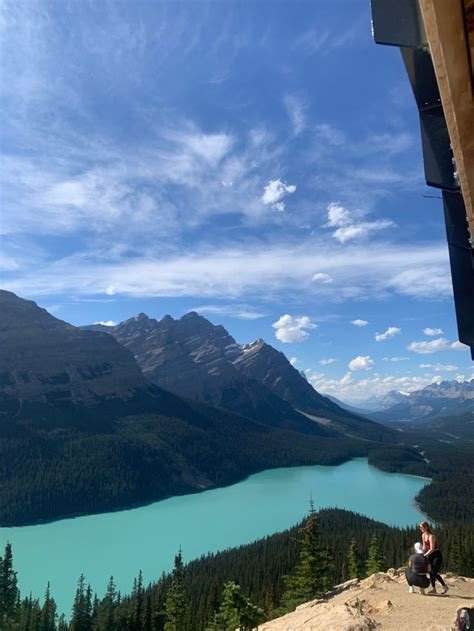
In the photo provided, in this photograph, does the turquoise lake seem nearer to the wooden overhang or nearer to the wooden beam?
the wooden overhang

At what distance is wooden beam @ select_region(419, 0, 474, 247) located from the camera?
1.44 m

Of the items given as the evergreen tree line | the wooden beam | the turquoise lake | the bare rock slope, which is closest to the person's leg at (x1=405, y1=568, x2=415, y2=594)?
the bare rock slope

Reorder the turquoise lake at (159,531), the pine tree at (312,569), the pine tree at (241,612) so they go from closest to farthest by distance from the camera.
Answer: the pine tree at (241,612)
the pine tree at (312,569)
the turquoise lake at (159,531)

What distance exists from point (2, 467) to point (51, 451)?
69.2ft

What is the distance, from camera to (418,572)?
13883 millimetres

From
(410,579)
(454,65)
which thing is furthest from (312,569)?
(454,65)

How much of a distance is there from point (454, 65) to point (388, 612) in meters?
15.1

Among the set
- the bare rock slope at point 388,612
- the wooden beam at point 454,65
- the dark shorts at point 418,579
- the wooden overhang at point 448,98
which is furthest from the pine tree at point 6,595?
the wooden beam at point 454,65

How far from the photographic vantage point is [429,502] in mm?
161500

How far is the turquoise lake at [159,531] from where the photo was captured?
100438 mm

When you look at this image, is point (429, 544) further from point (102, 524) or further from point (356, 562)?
point (102, 524)

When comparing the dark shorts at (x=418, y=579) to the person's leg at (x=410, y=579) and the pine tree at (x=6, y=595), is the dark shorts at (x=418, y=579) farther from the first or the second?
the pine tree at (x=6, y=595)

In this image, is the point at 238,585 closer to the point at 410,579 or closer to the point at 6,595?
the point at 410,579

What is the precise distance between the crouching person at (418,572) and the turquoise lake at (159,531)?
8704 cm
